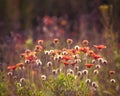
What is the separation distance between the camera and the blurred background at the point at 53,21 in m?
7.80

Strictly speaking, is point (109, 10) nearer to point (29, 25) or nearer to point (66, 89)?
point (66, 89)

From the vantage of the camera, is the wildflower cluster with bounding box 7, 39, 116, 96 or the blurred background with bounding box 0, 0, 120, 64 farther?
the blurred background with bounding box 0, 0, 120, 64

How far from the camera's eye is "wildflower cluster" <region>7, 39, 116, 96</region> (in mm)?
4973

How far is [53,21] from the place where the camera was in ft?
40.4

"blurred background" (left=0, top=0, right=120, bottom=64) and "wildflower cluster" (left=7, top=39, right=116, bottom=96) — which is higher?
"blurred background" (left=0, top=0, right=120, bottom=64)

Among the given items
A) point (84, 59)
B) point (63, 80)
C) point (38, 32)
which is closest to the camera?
point (63, 80)

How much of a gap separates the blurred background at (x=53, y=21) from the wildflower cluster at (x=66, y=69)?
6.04 ft

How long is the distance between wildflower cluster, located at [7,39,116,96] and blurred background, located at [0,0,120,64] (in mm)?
1840

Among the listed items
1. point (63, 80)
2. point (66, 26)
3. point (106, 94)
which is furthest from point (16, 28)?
point (63, 80)

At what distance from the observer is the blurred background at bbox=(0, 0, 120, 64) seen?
7.80 m

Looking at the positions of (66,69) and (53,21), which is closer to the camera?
(66,69)

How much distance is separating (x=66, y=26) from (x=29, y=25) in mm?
2215

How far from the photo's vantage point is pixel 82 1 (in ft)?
44.3

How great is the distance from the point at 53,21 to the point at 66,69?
7.22 meters
